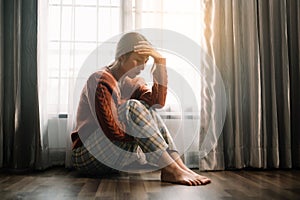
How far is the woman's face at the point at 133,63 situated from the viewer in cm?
203

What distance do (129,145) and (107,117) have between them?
21 cm

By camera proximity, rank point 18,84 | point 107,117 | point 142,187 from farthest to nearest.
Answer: point 18,84 → point 107,117 → point 142,187

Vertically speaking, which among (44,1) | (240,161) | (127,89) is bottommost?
(240,161)

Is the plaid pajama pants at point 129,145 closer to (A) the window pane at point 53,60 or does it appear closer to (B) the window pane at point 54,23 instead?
(A) the window pane at point 53,60

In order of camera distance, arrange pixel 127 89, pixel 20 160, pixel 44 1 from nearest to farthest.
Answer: pixel 127 89
pixel 20 160
pixel 44 1

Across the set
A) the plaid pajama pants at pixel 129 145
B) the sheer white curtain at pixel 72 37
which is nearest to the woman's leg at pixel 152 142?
the plaid pajama pants at pixel 129 145

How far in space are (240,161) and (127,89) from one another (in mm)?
904

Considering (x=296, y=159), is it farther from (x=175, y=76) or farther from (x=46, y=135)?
(x=46, y=135)

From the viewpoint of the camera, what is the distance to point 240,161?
2354 mm

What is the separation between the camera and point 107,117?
1.87 metres

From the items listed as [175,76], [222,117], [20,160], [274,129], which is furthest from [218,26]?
[20,160]

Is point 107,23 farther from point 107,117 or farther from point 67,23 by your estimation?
point 107,117

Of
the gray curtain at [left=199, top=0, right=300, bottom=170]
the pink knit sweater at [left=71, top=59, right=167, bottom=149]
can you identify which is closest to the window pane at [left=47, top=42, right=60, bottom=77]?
the pink knit sweater at [left=71, top=59, right=167, bottom=149]

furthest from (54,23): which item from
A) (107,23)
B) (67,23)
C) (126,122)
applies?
(126,122)
